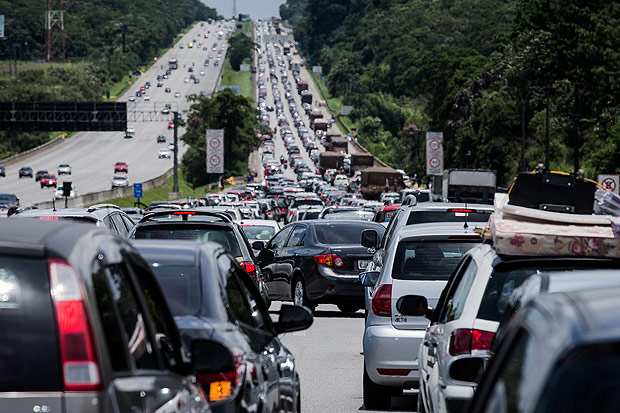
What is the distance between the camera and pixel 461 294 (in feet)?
25.5

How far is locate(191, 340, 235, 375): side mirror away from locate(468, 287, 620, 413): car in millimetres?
2156

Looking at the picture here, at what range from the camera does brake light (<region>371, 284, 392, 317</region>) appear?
1118 centimetres

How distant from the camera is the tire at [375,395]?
11336 mm

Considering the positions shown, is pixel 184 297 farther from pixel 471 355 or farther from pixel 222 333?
pixel 471 355

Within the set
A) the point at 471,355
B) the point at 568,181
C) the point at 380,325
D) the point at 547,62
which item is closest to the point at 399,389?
the point at 380,325

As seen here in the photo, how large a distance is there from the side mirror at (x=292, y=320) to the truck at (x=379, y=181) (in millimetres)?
85235

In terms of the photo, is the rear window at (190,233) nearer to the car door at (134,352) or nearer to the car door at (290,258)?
the car door at (290,258)

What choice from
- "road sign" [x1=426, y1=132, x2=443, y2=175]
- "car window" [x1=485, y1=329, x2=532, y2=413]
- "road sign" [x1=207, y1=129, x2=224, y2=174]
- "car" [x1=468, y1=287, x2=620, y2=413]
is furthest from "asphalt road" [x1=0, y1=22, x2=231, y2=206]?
"car" [x1=468, y1=287, x2=620, y2=413]

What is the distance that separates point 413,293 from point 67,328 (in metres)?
7.23

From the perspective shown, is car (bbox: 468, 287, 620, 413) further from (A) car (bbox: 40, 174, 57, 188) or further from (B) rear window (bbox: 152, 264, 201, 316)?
(A) car (bbox: 40, 174, 57, 188)

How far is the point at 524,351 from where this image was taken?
3523 mm

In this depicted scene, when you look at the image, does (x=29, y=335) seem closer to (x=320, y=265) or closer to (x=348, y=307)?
(x=320, y=265)

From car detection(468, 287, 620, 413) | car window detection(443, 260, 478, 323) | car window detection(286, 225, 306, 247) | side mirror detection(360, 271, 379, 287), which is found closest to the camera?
car detection(468, 287, 620, 413)

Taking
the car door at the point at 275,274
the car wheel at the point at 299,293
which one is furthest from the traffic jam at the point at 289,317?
the car door at the point at 275,274
